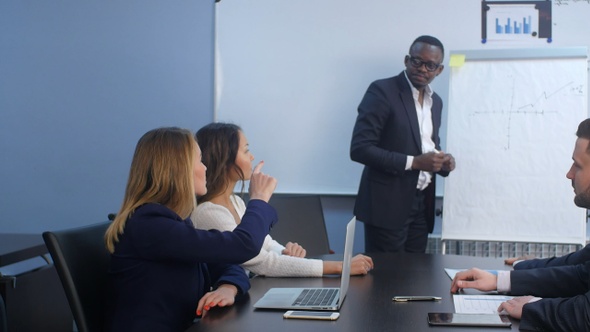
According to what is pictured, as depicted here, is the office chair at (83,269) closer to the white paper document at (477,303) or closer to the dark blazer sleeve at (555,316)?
the white paper document at (477,303)

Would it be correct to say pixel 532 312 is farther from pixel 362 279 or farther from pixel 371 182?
pixel 371 182

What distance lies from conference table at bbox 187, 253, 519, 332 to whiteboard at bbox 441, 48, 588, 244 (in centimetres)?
119

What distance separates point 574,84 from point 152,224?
8.40ft

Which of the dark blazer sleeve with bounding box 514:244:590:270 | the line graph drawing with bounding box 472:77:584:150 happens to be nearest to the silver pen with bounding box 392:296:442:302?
the dark blazer sleeve with bounding box 514:244:590:270

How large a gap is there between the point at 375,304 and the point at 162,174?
621mm

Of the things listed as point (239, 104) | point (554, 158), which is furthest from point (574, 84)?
point (239, 104)

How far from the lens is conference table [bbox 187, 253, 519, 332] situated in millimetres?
1421

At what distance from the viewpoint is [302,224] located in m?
3.18

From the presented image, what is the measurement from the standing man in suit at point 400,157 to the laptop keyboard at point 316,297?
1471mm

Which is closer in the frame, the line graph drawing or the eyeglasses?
the eyeglasses

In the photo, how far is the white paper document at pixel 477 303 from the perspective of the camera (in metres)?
1.55

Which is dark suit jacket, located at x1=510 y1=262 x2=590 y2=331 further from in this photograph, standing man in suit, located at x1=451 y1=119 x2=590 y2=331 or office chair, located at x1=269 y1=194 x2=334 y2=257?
office chair, located at x1=269 y1=194 x2=334 y2=257

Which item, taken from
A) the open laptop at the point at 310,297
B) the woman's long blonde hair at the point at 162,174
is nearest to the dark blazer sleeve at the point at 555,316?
the open laptop at the point at 310,297

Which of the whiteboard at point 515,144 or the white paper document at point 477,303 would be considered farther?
the whiteboard at point 515,144
